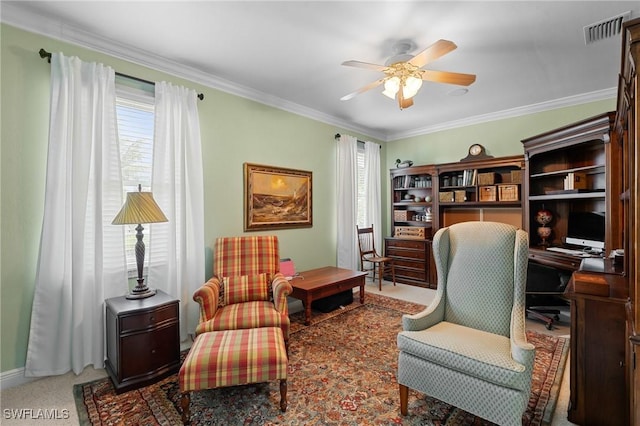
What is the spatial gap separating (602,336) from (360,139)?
4.10m

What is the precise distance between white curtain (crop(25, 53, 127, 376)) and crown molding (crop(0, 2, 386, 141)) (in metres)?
0.20

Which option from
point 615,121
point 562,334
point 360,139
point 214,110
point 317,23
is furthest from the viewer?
point 360,139

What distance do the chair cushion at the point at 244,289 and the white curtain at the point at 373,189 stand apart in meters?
2.75

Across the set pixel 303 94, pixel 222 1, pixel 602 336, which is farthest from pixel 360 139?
pixel 602 336

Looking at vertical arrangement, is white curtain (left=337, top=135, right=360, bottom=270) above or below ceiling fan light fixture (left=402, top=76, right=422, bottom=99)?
below

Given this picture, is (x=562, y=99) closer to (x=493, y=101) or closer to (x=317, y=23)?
(x=493, y=101)

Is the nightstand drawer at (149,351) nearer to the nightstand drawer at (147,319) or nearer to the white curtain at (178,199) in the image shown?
the nightstand drawer at (147,319)

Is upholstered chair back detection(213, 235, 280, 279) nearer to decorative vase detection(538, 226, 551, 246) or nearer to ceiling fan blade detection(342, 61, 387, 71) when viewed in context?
ceiling fan blade detection(342, 61, 387, 71)

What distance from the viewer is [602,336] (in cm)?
165

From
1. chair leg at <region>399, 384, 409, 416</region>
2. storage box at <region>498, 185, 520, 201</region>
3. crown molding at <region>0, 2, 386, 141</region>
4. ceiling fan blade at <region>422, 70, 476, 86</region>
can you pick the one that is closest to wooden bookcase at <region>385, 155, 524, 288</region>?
storage box at <region>498, 185, 520, 201</region>

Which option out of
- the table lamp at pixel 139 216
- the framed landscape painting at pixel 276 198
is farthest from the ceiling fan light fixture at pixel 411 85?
the table lamp at pixel 139 216

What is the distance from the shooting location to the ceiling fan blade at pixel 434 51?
194 cm

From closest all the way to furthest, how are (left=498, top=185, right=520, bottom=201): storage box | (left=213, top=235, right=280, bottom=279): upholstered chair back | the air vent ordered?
the air vent → (left=213, top=235, right=280, bottom=279): upholstered chair back → (left=498, top=185, right=520, bottom=201): storage box

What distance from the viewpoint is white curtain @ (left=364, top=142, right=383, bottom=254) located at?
5191 mm
